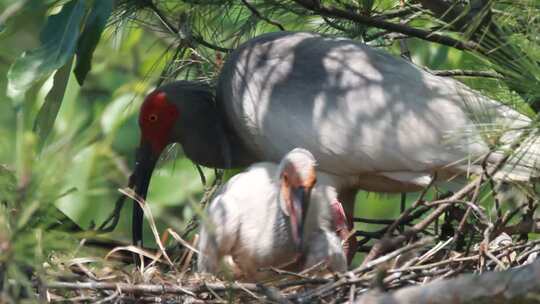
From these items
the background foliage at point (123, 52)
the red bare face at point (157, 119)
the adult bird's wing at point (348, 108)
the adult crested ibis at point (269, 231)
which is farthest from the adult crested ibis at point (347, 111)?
the adult crested ibis at point (269, 231)

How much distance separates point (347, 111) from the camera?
4438 mm

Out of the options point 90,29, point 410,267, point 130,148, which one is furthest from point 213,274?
point 130,148

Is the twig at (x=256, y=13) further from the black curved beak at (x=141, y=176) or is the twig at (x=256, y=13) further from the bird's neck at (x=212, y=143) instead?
the black curved beak at (x=141, y=176)

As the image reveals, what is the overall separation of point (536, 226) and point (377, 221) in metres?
1.02

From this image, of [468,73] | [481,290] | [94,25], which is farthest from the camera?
[468,73]

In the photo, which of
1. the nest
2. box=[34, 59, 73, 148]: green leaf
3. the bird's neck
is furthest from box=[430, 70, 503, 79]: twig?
box=[34, 59, 73, 148]: green leaf

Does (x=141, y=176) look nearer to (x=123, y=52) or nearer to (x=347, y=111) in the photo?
(x=347, y=111)

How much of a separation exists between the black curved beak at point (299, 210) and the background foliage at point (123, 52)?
600 mm

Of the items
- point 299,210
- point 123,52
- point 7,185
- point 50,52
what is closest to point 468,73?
point 299,210

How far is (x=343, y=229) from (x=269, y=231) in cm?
53

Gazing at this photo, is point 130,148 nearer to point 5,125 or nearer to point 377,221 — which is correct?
point 5,125

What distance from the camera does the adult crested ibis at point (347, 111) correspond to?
14.3 ft

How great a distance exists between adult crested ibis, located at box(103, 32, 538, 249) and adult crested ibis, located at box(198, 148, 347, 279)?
1.41 ft

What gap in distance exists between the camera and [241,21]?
4863 mm
